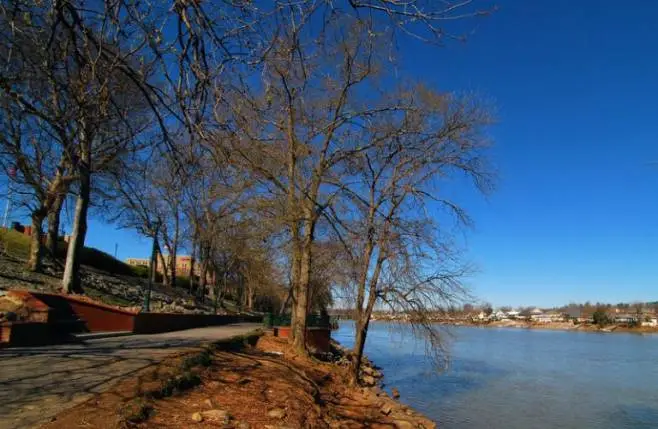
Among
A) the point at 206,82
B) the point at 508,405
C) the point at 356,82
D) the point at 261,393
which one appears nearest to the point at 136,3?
the point at 206,82

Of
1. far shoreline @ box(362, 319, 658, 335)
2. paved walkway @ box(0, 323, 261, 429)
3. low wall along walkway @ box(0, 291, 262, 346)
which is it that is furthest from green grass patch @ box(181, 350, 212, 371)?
far shoreline @ box(362, 319, 658, 335)

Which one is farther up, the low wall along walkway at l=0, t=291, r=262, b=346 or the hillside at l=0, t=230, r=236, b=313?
the hillside at l=0, t=230, r=236, b=313

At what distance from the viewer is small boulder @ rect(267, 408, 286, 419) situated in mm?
9520

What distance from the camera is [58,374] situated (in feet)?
30.0

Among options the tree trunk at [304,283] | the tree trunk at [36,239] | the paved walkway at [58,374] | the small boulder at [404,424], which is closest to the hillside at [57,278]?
the tree trunk at [36,239]

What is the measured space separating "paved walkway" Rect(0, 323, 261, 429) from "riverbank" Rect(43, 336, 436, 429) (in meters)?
0.32

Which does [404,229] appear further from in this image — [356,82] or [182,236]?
[182,236]

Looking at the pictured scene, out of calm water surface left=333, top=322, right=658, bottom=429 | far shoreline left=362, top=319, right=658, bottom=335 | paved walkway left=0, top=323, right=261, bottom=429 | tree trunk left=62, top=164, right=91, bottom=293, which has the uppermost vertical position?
tree trunk left=62, top=164, right=91, bottom=293

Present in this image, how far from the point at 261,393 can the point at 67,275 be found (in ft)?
47.9

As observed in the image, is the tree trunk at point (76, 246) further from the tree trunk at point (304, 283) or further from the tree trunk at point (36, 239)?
the tree trunk at point (304, 283)

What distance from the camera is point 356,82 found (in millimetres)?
18359

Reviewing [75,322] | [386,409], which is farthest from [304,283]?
[75,322]

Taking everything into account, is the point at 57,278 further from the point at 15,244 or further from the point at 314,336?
the point at 314,336

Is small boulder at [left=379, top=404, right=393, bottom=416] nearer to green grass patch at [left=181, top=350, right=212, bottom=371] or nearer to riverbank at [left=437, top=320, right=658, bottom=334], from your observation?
green grass patch at [left=181, top=350, right=212, bottom=371]
